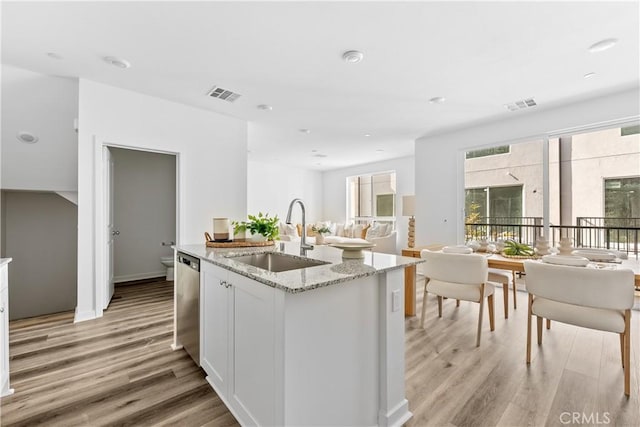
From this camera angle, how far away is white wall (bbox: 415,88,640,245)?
10.8ft

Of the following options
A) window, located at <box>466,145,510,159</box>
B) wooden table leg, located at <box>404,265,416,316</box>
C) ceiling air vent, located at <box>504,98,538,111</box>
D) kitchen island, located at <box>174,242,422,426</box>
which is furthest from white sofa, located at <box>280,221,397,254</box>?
kitchen island, located at <box>174,242,422,426</box>

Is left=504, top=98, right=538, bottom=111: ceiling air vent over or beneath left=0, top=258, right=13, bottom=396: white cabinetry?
over

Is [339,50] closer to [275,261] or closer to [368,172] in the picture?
[275,261]

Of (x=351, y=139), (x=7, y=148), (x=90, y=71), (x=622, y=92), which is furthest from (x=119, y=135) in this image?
(x=622, y=92)

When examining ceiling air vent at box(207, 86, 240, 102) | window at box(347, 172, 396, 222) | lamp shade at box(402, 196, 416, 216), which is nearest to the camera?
ceiling air vent at box(207, 86, 240, 102)

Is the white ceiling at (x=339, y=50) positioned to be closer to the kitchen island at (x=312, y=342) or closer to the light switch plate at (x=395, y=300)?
the kitchen island at (x=312, y=342)

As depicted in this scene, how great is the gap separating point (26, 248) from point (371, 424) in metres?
4.26

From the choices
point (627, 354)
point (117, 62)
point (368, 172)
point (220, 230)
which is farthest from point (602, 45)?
point (368, 172)

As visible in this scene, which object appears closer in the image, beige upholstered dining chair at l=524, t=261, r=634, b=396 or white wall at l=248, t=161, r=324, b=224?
beige upholstered dining chair at l=524, t=261, r=634, b=396

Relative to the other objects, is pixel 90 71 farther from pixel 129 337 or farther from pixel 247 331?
pixel 247 331

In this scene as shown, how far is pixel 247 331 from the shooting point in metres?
1.40

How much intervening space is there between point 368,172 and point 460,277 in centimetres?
568

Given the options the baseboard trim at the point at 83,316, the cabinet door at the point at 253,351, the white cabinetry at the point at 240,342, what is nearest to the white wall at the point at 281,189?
the baseboard trim at the point at 83,316

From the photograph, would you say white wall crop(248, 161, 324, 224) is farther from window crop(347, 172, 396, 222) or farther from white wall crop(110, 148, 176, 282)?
white wall crop(110, 148, 176, 282)
